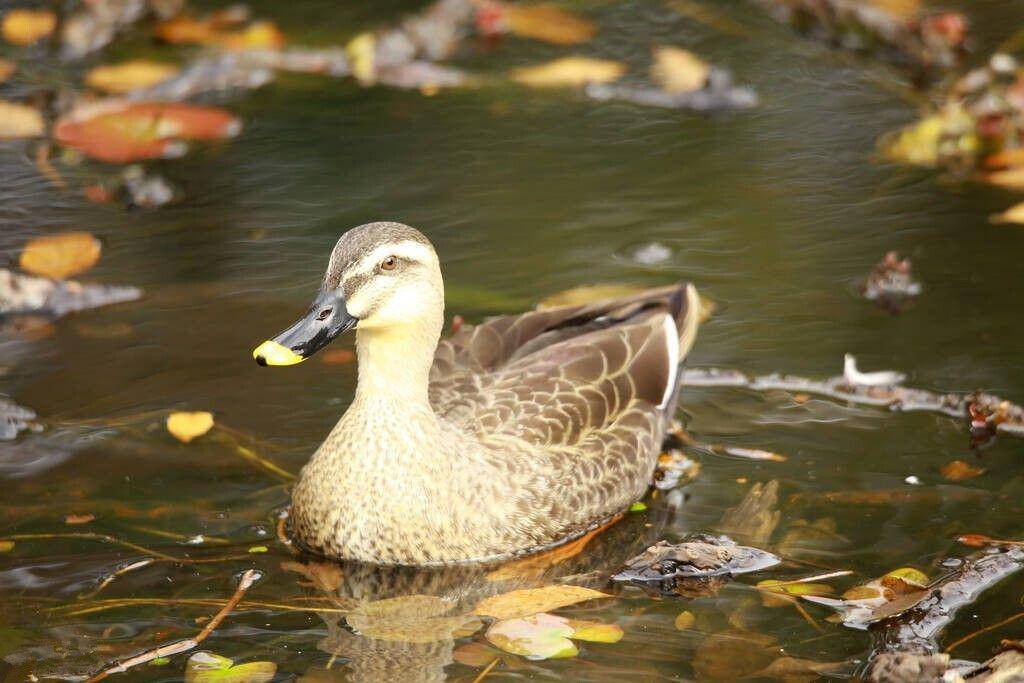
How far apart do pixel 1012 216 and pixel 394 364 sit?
157 inches

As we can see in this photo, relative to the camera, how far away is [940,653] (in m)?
4.88

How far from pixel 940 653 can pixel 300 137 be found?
589 cm

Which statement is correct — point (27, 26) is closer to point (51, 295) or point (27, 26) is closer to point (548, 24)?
point (548, 24)

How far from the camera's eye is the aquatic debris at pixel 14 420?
656cm

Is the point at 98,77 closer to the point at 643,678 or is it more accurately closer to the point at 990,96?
the point at 990,96

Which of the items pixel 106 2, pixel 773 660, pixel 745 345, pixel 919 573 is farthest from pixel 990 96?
pixel 106 2

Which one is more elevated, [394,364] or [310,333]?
[310,333]

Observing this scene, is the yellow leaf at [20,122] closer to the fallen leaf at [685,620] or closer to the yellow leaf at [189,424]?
the yellow leaf at [189,424]

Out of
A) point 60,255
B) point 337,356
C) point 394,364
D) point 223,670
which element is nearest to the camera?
point 223,670

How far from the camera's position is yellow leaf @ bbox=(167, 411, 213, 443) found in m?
6.57

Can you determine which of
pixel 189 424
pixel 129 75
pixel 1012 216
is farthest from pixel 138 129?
pixel 1012 216

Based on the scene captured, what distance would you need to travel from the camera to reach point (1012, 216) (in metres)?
8.27

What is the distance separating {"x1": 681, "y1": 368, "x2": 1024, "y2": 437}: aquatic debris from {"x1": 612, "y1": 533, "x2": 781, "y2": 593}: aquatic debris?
1.30 m

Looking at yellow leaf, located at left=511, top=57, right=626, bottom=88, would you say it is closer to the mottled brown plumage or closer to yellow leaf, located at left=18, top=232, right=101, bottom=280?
yellow leaf, located at left=18, top=232, right=101, bottom=280
